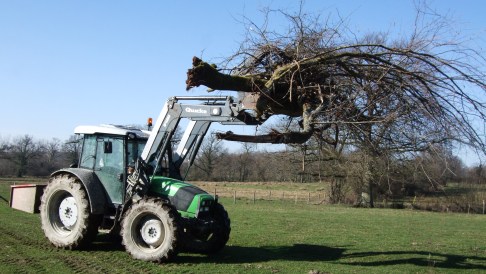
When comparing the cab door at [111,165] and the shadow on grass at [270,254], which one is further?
the cab door at [111,165]

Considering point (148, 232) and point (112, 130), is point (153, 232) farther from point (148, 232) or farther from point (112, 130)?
point (112, 130)

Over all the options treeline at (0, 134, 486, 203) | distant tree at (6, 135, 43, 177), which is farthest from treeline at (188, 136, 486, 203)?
distant tree at (6, 135, 43, 177)

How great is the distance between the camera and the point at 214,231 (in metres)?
10.8

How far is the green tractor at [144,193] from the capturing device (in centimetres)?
1005

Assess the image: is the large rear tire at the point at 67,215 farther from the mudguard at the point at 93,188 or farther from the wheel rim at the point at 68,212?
the mudguard at the point at 93,188

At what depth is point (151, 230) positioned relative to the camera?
10227 mm

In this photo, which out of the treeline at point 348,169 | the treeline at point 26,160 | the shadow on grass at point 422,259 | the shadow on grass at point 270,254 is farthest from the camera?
the treeline at point 26,160

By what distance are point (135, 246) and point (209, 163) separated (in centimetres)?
4610

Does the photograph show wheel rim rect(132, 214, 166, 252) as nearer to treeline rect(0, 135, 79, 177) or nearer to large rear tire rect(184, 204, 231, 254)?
large rear tire rect(184, 204, 231, 254)

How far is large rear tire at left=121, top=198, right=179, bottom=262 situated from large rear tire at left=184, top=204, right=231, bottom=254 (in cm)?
76

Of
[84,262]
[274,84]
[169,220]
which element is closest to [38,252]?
[84,262]

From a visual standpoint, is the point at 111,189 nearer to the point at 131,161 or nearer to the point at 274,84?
the point at 131,161

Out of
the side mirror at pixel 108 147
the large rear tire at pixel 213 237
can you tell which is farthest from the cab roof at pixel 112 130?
the large rear tire at pixel 213 237

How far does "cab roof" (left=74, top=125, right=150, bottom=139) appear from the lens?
1127cm
